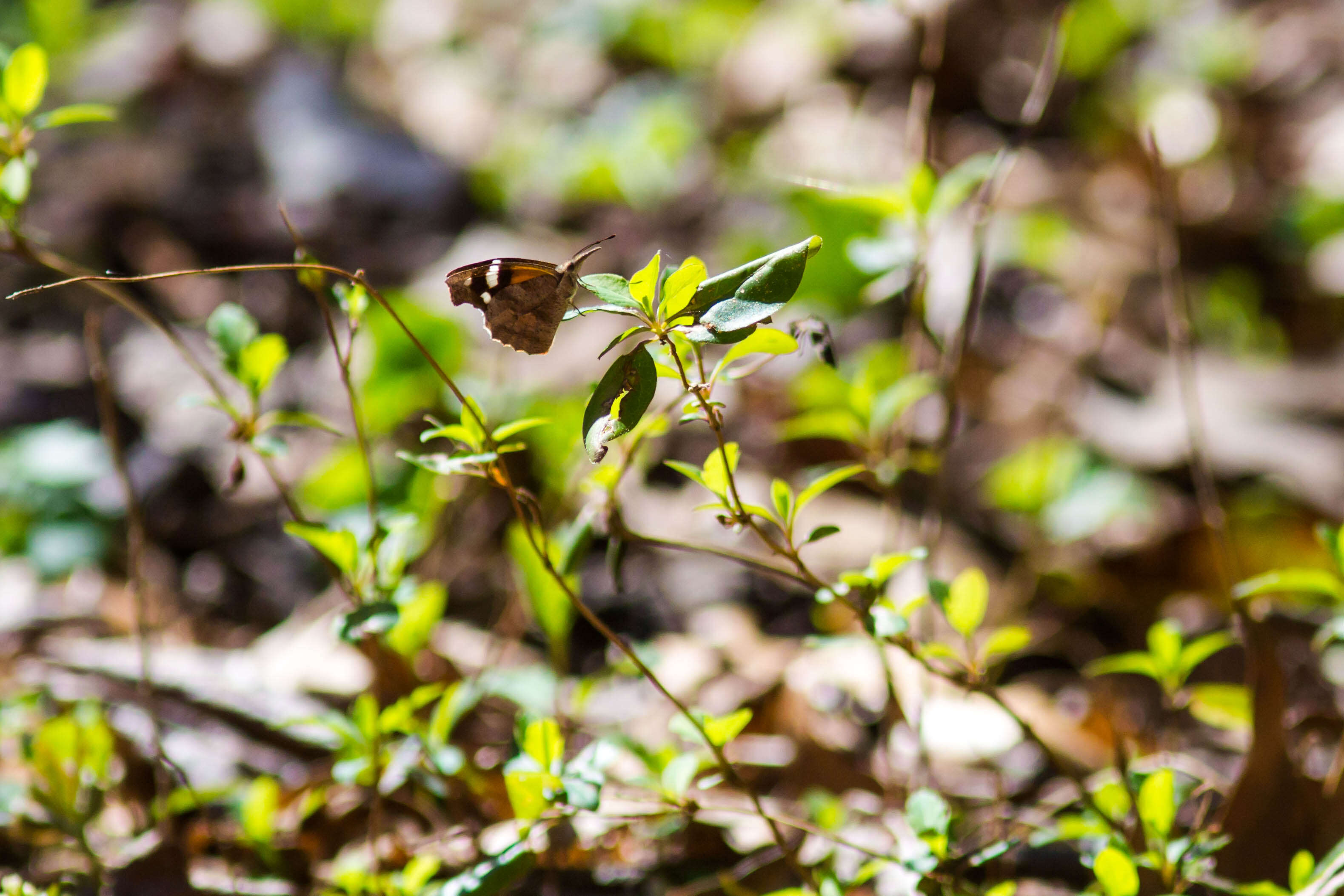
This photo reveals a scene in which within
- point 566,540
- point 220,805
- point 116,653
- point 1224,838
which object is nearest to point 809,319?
point 566,540

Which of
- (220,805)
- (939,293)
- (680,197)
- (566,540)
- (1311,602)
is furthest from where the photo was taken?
(680,197)

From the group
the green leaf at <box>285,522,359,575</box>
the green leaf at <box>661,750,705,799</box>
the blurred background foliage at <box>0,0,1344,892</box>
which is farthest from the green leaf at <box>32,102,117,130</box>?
the green leaf at <box>661,750,705,799</box>

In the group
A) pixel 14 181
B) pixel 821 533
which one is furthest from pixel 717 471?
pixel 14 181

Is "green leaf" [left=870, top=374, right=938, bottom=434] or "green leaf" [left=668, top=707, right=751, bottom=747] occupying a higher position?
"green leaf" [left=870, top=374, right=938, bottom=434]

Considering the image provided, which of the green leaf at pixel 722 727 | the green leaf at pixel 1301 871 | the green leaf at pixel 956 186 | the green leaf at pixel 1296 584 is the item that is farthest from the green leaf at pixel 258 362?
the green leaf at pixel 1301 871

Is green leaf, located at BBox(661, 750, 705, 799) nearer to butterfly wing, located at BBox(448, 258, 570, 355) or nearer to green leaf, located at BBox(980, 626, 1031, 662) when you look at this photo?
green leaf, located at BBox(980, 626, 1031, 662)

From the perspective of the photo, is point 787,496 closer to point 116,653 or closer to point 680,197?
point 116,653

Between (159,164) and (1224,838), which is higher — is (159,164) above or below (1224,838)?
above
